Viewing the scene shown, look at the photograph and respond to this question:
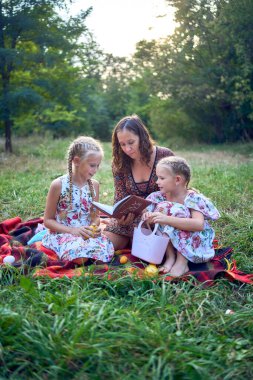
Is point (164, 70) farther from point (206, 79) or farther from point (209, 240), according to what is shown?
point (209, 240)

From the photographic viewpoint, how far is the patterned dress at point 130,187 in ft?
13.9

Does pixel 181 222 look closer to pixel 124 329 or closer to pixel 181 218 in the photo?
pixel 181 218

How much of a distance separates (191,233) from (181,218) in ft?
0.56

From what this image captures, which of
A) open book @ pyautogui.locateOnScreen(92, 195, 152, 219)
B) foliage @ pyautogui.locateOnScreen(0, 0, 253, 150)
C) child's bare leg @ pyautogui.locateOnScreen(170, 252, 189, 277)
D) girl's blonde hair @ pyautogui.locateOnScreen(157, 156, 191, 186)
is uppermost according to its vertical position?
foliage @ pyautogui.locateOnScreen(0, 0, 253, 150)

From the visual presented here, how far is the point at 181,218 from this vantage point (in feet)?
11.7

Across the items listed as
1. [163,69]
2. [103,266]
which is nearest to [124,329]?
[103,266]

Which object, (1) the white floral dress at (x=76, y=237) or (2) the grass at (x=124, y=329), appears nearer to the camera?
(2) the grass at (x=124, y=329)

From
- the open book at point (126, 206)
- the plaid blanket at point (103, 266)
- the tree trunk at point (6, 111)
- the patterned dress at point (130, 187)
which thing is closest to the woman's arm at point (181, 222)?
the open book at point (126, 206)

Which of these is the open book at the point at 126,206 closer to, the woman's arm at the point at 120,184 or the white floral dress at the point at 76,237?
the white floral dress at the point at 76,237

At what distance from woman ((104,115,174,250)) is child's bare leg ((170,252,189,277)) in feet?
2.06

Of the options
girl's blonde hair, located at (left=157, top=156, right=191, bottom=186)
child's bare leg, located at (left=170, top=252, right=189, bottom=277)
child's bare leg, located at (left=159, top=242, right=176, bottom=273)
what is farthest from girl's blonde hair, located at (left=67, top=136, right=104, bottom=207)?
child's bare leg, located at (left=170, top=252, right=189, bottom=277)

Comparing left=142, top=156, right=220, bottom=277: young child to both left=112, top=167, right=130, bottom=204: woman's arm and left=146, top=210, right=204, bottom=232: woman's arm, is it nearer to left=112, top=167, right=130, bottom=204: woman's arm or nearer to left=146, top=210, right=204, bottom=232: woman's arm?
left=146, top=210, right=204, bottom=232: woman's arm

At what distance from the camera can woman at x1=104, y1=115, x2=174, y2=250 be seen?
4.09 meters

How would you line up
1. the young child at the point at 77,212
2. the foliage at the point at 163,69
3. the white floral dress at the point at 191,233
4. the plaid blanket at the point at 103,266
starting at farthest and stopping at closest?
the foliage at the point at 163,69, the young child at the point at 77,212, the white floral dress at the point at 191,233, the plaid blanket at the point at 103,266
